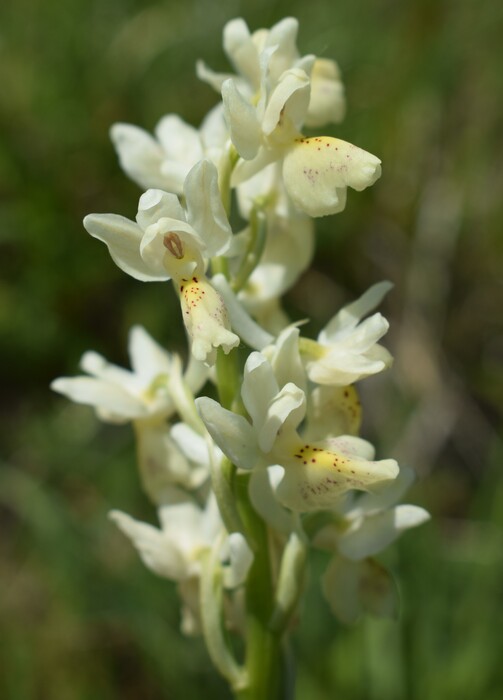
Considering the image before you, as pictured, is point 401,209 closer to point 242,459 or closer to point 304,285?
point 304,285

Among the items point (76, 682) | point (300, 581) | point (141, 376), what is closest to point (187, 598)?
point (300, 581)

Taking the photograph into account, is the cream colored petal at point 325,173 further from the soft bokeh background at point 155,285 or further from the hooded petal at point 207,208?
the soft bokeh background at point 155,285

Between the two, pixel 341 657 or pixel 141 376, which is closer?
pixel 141 376

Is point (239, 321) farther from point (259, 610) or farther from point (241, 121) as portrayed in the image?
point (259, 610)

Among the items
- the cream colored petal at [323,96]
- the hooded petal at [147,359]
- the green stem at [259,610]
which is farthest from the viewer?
the hooded petal at [147,359]

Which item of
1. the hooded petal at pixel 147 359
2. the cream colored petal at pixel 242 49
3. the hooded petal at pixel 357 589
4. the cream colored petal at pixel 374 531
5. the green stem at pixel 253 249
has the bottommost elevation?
the hooded petal at pixel 357 589

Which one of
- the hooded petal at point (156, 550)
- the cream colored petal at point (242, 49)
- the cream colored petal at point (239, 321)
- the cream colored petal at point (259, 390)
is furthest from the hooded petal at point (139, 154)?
the hooded petal at point (156, 550)
